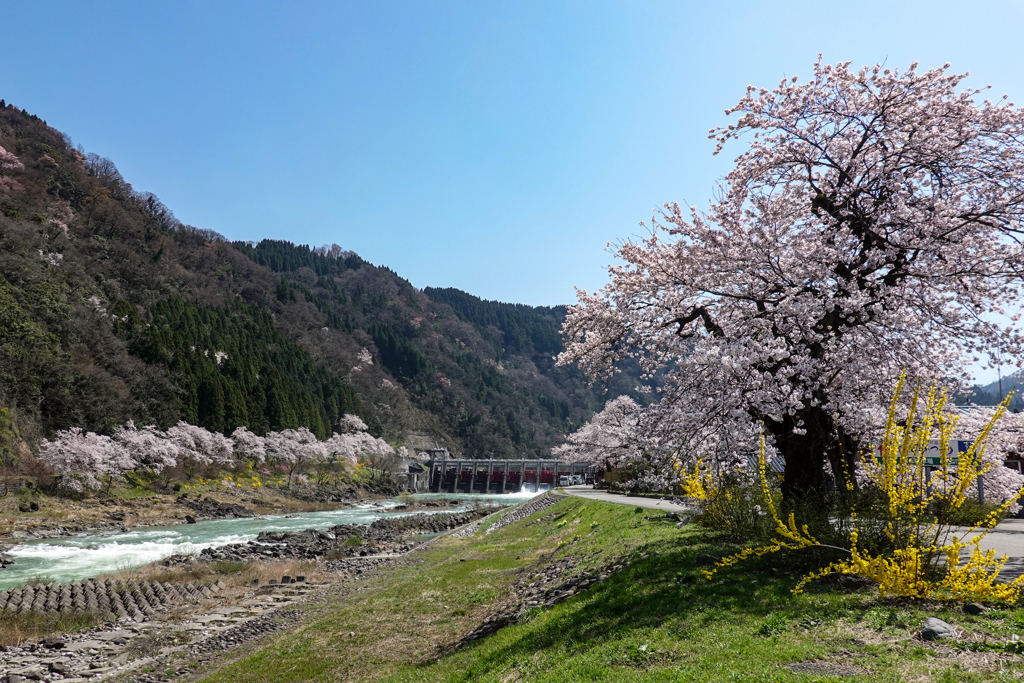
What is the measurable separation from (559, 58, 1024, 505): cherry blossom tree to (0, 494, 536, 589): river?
83.1 feet

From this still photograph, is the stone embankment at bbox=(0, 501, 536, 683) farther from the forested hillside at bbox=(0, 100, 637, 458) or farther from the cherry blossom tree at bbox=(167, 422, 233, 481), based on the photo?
the cherry blossom tree at bbox=(167, 422, 233, 481)

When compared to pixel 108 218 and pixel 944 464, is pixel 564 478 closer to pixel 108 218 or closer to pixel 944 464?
pixel 108 218

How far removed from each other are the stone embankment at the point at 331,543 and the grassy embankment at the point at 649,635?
14239 millimetres

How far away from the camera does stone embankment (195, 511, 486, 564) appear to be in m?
30.0

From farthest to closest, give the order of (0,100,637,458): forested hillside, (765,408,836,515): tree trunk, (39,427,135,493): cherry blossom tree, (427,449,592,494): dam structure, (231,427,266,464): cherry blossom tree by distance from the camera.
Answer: (427,449,592,494): dam structure → (231,427,266,464): cherry blossom tree → (0,100,637,458): forested hillside → (39,427,135,493): cherry blossom tree → (765,408,836,515): tree trunk

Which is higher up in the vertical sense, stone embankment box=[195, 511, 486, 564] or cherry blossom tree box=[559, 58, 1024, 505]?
cherry blossom tree box=[559, 58, 1024, 505]

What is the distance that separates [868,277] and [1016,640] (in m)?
8.67

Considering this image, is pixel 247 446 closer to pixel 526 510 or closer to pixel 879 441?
pixel 526 510

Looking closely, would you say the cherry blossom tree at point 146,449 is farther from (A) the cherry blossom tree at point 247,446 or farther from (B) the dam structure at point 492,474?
(B) the dam structure at point 492,474

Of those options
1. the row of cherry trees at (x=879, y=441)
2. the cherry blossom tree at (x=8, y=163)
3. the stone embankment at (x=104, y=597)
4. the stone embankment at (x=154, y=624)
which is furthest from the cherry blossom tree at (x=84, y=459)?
the cherry blossom tree at (x=8, y=163)

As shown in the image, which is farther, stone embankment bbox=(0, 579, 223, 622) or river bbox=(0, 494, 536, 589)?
river bbox=(0, 494, 536, 589)

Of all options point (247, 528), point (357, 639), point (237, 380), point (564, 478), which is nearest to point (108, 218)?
point (237, 380)

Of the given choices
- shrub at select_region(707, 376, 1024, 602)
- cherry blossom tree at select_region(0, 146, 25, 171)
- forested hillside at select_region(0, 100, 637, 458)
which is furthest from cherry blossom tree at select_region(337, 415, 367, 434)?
shrub at select_region(707, 376, 1024, 602)

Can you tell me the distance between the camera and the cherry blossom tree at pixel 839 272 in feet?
39.3
